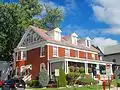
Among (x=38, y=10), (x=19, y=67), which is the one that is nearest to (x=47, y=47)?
(x=19, y=67)

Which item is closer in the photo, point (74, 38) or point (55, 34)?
point (55, 34)

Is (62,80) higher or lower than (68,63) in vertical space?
lower

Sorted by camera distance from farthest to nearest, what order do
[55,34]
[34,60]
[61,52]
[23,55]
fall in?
[23,55] < [55,34] < [34,60] < [61,52]

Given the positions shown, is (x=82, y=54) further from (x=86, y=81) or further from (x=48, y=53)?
(x=86, y=81)

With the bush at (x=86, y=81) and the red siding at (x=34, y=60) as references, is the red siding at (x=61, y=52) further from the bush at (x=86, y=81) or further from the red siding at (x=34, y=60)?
the bush at (x=86, y=81)

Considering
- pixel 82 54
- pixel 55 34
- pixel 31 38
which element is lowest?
pixel 82 54

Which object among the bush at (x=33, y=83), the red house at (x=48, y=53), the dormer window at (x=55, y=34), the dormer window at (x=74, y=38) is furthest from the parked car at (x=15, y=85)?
the dormer window at (x=74, y=38)

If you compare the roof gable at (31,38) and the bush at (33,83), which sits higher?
the roof gable at (31,38)

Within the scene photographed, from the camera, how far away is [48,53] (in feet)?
164

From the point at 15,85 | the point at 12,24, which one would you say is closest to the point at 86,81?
the point at 15,85

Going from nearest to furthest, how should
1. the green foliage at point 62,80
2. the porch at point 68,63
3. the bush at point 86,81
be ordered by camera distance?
the green foliage at point 62,80 → the bush at point 86,81 → the porch at point 68,63

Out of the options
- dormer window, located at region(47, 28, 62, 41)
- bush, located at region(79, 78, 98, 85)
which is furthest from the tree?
bush, located at region(79, 78, 98, 85)

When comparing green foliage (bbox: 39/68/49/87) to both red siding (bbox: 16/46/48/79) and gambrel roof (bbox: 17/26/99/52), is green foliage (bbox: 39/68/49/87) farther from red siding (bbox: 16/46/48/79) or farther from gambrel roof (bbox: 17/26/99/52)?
gambrel roof (bbox: 17/26/99/52)

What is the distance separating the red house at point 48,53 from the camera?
164 feet
